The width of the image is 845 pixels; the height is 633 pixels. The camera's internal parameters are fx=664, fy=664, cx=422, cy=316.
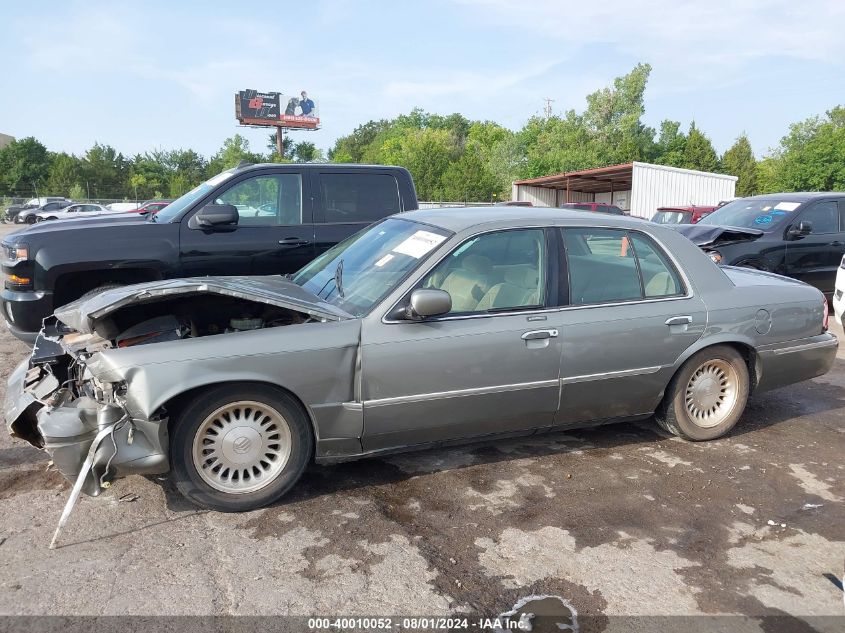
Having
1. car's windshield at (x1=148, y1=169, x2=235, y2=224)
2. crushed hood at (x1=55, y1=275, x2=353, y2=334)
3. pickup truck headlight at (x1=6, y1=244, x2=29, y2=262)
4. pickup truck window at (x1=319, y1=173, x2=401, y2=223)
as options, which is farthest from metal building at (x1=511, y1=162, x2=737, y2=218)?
crushed hood at (x1=55, y1=275, x2=353, y2=334)

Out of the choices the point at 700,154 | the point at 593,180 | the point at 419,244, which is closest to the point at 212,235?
the point at 419,244

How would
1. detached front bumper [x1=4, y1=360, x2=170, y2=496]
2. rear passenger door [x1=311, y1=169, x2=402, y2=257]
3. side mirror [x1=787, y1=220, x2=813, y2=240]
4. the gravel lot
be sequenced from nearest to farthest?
1. the gravel lot
2. detached front bumper [x1=4, y1=360, x2=170, y2=496]
3. rear passenger door [x1=311, y1=169, x2=402, y2=257]
4. side mirror [x1=787, y1=220, x2=813, y2=240]

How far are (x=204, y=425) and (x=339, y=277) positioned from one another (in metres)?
1.33

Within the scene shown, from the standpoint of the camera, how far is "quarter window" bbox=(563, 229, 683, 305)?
4.16 metres

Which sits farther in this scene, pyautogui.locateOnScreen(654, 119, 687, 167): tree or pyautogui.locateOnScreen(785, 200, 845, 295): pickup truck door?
pyautogui.locateOnScreen(654, 119, 687, 167): tree

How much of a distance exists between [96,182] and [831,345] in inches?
2301

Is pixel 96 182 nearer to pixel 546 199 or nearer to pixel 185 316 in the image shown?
pixel 546 199

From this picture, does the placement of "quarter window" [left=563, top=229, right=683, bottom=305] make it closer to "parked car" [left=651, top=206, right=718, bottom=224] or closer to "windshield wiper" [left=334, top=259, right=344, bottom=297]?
"windshield wiper" [left=334, top=259, right=344, bottom=297]

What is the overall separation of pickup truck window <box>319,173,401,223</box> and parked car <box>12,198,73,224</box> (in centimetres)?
3697

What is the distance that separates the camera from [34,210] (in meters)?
39.0

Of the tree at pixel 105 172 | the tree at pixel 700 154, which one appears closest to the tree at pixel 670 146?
the tree at pixel 700 154

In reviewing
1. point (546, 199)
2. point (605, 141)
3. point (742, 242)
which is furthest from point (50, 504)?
point (605, 141)

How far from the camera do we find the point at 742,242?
8906mm

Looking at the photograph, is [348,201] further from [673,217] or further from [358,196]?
[673,217]
